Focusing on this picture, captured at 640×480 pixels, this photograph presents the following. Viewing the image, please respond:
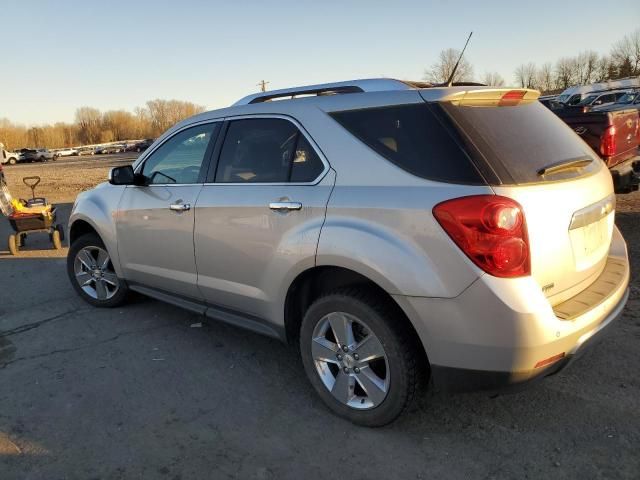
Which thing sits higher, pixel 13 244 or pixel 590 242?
pixel 590 242

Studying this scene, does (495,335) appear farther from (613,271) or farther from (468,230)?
(613,271)

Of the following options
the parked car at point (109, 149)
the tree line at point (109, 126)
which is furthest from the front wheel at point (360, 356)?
the tree line at point (109, 126)

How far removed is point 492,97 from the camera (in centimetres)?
277

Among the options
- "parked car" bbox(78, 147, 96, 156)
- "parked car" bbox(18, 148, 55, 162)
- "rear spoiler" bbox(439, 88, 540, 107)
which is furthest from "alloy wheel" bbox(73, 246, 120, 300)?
"parked car" bbox(78, 147, 96, 156)

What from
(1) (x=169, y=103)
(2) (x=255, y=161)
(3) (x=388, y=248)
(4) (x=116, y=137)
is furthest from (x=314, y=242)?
(1) (x=169, y=103)

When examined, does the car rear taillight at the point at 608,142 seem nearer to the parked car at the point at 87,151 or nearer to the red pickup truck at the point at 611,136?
the red pickup truck at the point at 611,136

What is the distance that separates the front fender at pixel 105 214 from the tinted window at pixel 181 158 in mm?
448

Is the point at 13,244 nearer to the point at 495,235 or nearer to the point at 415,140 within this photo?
the point at 415,140

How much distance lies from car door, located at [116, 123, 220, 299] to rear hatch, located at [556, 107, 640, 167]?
5.05 m

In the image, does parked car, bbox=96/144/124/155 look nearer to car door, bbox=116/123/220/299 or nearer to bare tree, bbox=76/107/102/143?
bare tree, bbox=76/107/102/143

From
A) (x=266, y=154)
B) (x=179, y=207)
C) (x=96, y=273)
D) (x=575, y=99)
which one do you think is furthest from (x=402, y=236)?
(x=575, y=99)

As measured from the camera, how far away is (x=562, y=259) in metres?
2.46

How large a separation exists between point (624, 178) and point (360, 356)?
185 inches

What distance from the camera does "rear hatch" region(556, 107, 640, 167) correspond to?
642 centimetres
